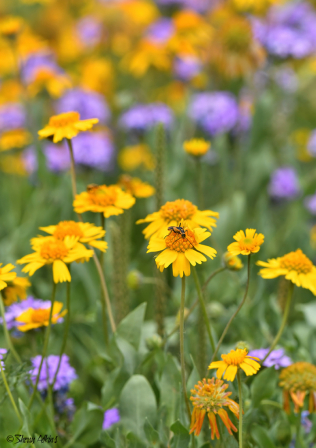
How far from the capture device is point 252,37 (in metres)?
2.00

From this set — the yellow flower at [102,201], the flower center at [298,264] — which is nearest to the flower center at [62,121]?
the yellow flower at [102,201]

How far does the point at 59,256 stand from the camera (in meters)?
0.78

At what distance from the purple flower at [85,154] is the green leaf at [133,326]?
3.46 ft

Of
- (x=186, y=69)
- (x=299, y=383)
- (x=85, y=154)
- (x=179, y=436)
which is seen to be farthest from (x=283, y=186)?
(x=179, y=436)

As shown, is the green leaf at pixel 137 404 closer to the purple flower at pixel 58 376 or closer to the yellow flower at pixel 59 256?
the purple flower at pixel 58 376

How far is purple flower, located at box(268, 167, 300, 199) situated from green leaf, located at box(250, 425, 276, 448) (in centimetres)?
116

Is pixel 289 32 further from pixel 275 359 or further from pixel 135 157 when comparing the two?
pixel 275 359

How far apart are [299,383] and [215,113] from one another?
140 cm

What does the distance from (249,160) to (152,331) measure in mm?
1008

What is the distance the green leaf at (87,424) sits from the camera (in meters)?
0.91

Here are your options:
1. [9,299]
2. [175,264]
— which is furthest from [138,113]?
[175,264]

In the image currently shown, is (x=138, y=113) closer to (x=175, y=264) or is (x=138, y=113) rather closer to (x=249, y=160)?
(x=249, y=160)

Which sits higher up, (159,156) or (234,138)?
(159,156)

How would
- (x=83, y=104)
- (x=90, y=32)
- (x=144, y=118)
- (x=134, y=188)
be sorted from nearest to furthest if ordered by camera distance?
(x=134, y=188) < (x=144, y=118) < (x=83, y=104) < (x=90, y=32)
